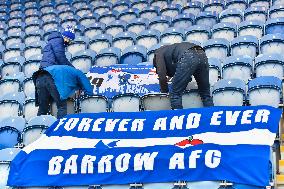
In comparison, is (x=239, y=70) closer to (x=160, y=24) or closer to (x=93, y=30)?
(x=160, y=24)

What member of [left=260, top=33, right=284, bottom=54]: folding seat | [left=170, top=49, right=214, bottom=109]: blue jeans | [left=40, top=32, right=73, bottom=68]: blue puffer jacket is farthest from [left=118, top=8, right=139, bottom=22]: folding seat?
[left=170, top=49, right=214, bottom=109]: blue jeans

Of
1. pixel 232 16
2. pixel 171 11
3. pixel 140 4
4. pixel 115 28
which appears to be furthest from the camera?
pixel 140 4

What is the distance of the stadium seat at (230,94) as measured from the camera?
7430mm

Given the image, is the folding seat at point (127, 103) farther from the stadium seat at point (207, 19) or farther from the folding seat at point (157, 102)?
the stadium seat at point (207, 19)

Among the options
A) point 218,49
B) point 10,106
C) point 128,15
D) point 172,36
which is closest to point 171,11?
point 128,15

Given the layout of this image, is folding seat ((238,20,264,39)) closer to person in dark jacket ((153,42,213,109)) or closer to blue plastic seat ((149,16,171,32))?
blue plastic seat ((149,16,171,32))

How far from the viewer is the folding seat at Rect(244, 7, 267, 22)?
1077 cm

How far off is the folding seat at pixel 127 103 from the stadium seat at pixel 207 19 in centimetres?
380

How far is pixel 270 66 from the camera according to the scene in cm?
813

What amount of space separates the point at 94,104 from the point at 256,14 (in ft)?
13.8

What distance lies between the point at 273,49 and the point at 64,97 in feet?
10.9

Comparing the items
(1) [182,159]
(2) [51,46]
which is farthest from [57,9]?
(1) [182,159]

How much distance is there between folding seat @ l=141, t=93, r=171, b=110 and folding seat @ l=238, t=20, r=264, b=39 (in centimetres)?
292

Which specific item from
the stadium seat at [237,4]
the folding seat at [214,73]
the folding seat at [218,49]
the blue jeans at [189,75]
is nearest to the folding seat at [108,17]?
the stadium seat at [237,4]
